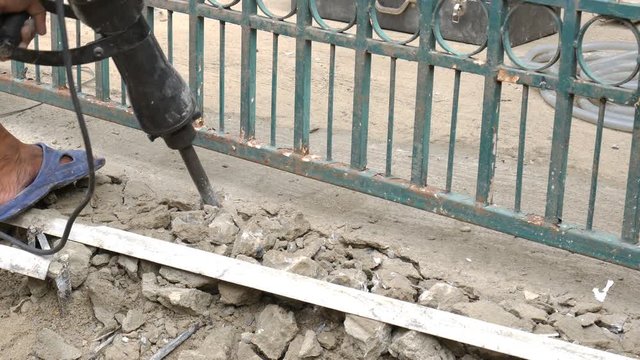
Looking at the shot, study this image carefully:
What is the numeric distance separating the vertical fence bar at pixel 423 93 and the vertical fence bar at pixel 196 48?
37.0 inches

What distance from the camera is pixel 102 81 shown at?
14.5 feet

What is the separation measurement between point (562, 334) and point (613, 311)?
0.85 feet

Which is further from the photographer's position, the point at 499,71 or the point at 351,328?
the point at 499,71

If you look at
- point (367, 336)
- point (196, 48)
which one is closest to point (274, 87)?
point (196, 48)

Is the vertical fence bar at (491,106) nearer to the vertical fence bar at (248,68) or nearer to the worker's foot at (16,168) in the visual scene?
the vertical fence bar at (248,68)

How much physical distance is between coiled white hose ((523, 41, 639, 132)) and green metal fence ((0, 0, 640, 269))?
51.2 inches

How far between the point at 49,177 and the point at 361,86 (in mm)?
1150

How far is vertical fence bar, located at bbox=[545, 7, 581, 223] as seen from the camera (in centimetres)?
309

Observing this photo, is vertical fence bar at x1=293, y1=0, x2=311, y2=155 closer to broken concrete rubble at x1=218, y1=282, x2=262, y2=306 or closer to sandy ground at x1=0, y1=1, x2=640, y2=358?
sandy ground at x1=0, y1=1, x2=640, y2=358

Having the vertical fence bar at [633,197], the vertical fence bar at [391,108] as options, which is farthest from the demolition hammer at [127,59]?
the vertical fence bar at [633,197]

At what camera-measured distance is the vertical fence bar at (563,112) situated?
3094mm

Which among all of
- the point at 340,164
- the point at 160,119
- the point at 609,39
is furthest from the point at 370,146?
the point at 609,39

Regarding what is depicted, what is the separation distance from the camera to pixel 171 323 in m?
3.27

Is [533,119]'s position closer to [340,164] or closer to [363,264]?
[340,164]
